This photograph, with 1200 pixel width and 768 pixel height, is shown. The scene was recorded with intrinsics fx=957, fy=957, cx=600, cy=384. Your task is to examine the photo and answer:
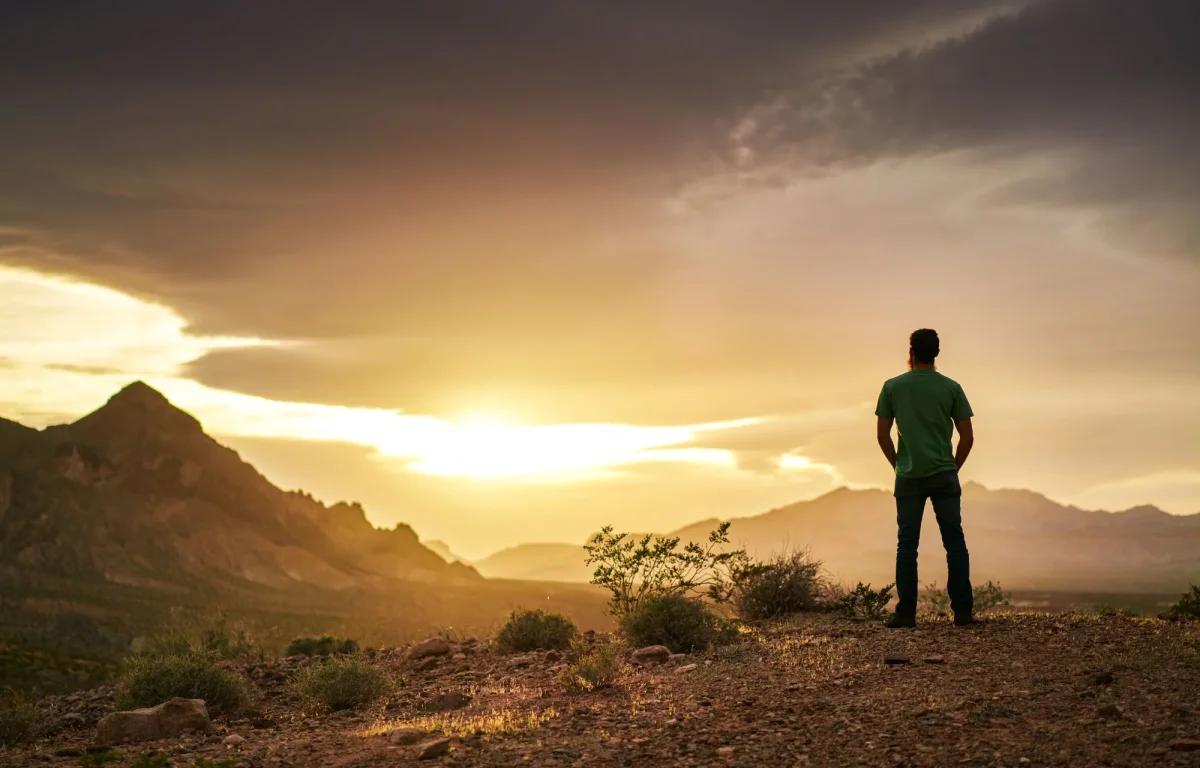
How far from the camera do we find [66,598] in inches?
3708

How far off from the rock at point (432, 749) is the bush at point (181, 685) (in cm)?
482

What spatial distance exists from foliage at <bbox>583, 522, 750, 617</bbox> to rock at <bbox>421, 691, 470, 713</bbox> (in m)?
4.75

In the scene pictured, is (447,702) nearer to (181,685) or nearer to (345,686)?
(345,686)

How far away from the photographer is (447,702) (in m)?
11.1

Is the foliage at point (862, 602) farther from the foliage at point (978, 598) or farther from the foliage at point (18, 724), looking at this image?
the foliage at point (18, 724)

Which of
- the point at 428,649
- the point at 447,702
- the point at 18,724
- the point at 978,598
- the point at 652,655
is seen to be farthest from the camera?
the point at 978,598

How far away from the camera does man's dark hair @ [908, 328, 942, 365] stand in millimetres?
11836

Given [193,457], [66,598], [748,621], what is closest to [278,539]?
[193,457]

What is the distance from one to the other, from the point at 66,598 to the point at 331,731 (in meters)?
99.1

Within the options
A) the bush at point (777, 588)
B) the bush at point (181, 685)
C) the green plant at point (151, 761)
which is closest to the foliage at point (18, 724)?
the bush at point (181, 685)

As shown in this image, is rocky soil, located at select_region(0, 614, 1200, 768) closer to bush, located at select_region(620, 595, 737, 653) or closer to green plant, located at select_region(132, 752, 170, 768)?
green plant, located at select_region(132, 752, 170, 768)

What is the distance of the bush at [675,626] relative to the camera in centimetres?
1316

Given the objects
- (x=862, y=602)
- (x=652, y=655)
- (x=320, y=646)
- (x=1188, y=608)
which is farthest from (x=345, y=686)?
(x=1188, y=608)

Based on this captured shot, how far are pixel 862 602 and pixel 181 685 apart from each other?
389 inches
